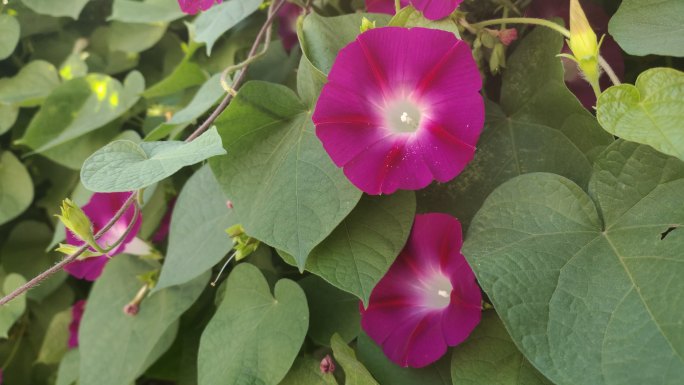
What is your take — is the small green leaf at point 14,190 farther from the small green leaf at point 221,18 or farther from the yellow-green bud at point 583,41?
the yellow-green bud at point 583,41

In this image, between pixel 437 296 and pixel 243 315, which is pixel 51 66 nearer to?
pixel 243 315

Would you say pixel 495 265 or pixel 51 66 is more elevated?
pixel 495 265

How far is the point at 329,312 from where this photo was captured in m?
0.72

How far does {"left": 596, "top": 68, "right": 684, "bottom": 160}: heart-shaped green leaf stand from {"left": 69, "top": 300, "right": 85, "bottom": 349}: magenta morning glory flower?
84 centimetres

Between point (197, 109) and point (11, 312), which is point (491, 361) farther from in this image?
point (11, 312)

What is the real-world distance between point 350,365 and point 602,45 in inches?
15.7

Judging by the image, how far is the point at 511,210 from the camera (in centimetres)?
56

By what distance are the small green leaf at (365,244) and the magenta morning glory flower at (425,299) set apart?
0.07ft

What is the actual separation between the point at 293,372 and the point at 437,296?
0.56 feet

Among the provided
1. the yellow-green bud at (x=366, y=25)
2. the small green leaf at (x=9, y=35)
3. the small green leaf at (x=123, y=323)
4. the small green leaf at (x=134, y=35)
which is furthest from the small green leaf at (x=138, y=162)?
the small green leaf at (x=9, y=35)

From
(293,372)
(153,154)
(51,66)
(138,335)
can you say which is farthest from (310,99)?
(51,66)

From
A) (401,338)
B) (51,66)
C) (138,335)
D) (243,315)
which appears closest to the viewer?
(401,338)

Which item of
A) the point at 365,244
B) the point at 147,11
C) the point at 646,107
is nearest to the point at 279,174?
the point at 365,244

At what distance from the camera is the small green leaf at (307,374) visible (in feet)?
2.25
